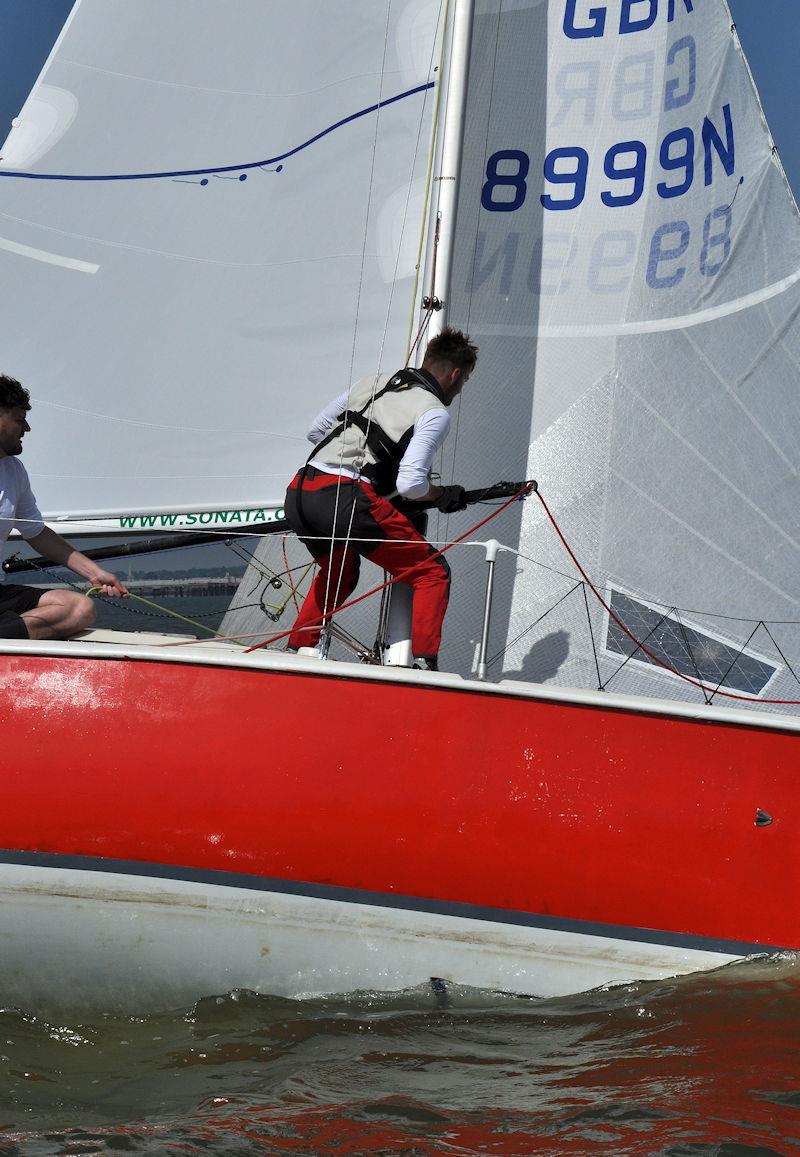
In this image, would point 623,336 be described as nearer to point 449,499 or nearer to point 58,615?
point 449,499

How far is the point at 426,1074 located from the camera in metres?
2.28

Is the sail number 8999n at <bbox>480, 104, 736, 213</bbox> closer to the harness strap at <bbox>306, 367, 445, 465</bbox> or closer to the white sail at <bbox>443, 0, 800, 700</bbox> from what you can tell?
the white sail at <bbox>443, 0, 800, 700</bbox>

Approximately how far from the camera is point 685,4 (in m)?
4.14

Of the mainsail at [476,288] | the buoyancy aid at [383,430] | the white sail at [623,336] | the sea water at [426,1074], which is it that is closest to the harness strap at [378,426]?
the buoyancy aid at [383,430]

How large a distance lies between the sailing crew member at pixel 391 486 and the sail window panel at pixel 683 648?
85 cm

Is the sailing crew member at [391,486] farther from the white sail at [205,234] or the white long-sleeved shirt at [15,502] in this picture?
the white long-sleeved shirt at [15,502]

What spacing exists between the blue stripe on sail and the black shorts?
5.88ft

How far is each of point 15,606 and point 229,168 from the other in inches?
74.8

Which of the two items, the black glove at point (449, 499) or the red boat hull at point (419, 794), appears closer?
the red boat hull at point (419, 794)

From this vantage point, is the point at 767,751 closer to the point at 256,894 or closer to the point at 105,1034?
the point at 256,894

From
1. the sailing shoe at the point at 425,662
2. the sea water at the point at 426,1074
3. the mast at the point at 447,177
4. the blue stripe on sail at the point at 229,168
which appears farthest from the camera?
the blue stripe on sail at the point at 229,168

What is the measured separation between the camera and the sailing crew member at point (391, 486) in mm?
3057

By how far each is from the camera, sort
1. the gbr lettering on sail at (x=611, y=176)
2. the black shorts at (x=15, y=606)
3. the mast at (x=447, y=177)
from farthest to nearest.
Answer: the gbr lettering on sail at (x=611, y=176) → the mast at (x=447, y=177) → the black shorts at (x=15, y=606)

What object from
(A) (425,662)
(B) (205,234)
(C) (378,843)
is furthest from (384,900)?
(B) (205,234)
